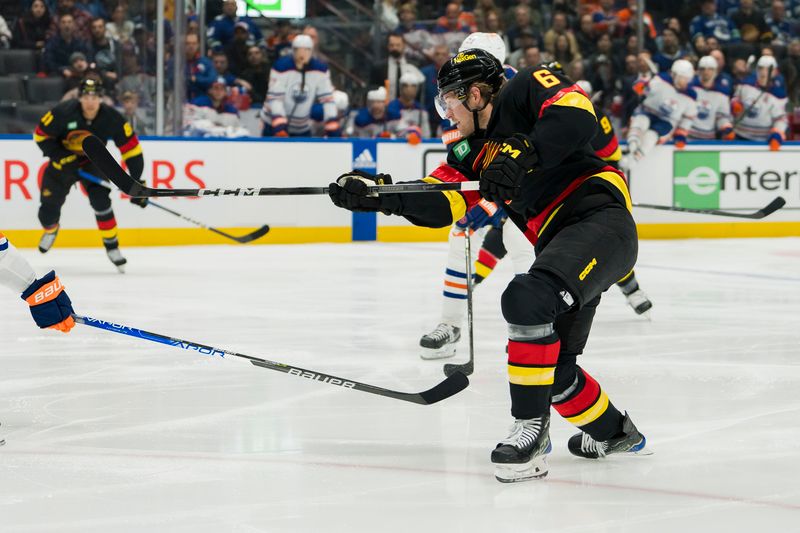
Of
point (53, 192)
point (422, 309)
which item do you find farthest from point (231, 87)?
point (422, 309)

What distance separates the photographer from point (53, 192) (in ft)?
24.9

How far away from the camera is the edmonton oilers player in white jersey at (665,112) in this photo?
9.85 m

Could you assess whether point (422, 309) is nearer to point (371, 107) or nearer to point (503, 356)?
point (503, 356)

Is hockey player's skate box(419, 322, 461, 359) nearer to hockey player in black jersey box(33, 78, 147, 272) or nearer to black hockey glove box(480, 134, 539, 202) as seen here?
black hockey glove box(480, 134, 539, 202)

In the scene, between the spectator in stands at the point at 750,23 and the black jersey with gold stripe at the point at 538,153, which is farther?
the spectator in stands at the point at 750,23

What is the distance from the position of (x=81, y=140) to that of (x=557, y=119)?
517 centimetres

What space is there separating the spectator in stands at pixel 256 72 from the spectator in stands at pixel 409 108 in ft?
3.30

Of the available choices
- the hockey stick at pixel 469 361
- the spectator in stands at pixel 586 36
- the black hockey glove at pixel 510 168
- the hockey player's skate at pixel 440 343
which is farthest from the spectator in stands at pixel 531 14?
the black hockey glove at pixel 510 168

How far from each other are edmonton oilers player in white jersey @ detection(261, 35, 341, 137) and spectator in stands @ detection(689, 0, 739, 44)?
12.5 ft

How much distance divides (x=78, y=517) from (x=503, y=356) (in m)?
2.31

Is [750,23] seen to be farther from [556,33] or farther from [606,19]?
[556,33]

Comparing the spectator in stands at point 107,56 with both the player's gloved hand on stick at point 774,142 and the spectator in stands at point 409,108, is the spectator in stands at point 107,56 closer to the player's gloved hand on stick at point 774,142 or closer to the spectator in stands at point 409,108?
the spectator in stands at point 409,108

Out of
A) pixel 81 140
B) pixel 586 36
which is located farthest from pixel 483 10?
pixel 81 140

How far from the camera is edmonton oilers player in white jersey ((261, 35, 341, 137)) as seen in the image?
A: 9.33m
